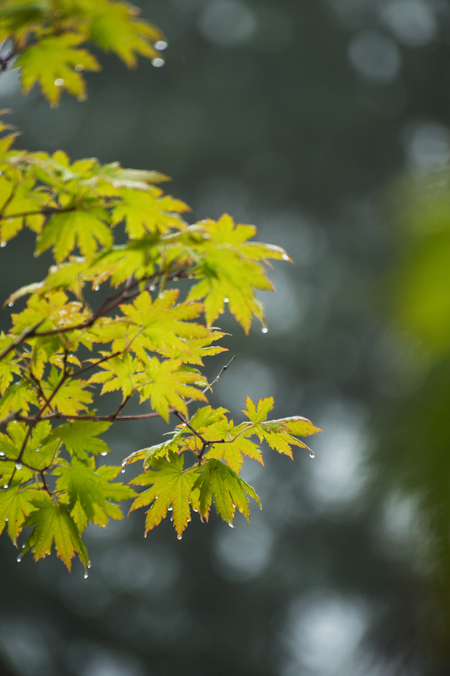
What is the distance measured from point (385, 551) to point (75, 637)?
2.63 metres

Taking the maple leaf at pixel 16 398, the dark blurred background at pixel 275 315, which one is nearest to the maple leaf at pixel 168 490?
the maple leaf at pixel 16 398

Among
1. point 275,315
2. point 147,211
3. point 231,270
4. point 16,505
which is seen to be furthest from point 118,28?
point 275,315

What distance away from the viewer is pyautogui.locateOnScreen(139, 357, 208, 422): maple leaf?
637 millimetres

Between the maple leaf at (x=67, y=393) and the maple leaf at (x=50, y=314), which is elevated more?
the maple leaf at (x=50, y=314)

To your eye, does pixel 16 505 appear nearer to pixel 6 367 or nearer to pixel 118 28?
pixel 6 367

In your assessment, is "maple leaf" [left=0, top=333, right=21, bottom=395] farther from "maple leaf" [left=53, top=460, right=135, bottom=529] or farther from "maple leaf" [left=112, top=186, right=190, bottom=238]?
"maple leaf" [left=112, top=186, right=190, bottom=238]

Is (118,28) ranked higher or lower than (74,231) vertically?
higher

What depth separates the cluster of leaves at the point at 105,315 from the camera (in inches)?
22.0

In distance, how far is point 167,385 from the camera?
0.65m

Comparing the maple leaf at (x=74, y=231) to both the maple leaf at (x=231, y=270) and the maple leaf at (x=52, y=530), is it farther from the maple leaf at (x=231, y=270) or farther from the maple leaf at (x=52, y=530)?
the maple leaf at (x=52, y=530)

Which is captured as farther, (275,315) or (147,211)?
(275,315)

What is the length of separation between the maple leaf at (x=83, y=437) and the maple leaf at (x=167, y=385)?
0.25ft

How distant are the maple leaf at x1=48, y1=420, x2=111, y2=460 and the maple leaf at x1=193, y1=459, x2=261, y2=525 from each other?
0.50 feet

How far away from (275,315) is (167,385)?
3367 mm
